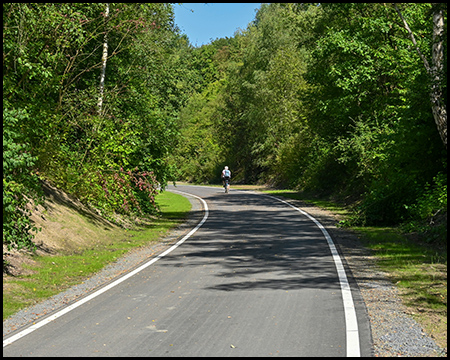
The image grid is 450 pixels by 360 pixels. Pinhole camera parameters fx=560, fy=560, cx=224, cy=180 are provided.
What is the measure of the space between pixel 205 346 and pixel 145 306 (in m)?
2.33

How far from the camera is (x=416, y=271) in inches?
440

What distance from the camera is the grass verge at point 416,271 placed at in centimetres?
774

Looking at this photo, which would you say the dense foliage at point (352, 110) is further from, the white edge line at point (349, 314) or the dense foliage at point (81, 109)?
the dense foliage at point (81, 109)

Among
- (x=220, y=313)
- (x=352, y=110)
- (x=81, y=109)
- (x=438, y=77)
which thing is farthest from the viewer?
(x=352, y=110)

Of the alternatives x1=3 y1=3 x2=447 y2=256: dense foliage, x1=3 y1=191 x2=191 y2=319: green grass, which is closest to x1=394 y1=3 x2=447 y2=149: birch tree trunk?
x1=3 y1=3 x2=447 y2=256: dense foliage

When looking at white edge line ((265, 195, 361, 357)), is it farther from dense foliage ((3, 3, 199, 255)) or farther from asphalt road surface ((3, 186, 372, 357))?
dense foliage ((3, 3, 199, 255))

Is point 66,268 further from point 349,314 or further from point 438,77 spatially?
point 438,77

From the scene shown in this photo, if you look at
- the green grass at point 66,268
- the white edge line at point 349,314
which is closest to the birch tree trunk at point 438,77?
the white edge line at point 349,314

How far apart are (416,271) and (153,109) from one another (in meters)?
16.2

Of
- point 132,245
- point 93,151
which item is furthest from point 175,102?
point 132,245

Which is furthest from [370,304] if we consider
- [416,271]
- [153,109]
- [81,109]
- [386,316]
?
[153,109]

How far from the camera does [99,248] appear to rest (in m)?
14.9

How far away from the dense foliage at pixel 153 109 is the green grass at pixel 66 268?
2.79 ft

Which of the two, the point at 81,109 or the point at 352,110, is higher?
the point at 352,110
